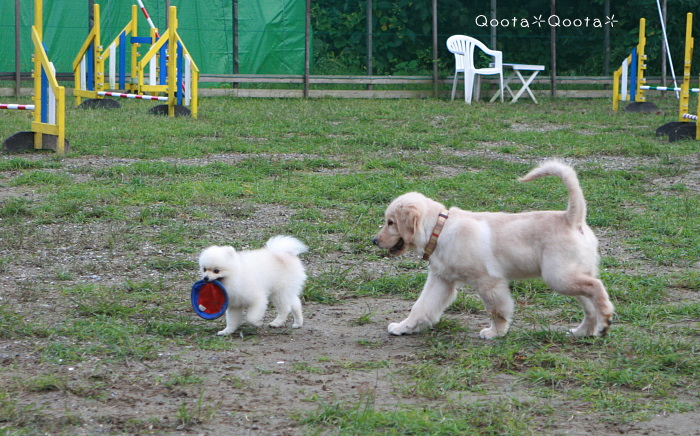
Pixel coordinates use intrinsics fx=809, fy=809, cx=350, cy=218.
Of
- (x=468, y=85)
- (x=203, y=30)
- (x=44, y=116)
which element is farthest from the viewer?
(x=203, y=30)

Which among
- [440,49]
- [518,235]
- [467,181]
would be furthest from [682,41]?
[518,235]

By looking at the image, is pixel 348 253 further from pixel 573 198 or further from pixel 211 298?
pixel 573 198

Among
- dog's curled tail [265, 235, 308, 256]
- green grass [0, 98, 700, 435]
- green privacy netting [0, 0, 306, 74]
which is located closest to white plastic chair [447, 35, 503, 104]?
green privacy netting [0, 0, 306, 74]

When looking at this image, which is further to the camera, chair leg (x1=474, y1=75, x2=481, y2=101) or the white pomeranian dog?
chair leg (x1=474, y1=75, x2=481, y2=101)

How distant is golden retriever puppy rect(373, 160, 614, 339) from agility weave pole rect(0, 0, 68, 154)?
5902mm

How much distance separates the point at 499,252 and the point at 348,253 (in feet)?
5.77

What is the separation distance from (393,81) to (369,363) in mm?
15055

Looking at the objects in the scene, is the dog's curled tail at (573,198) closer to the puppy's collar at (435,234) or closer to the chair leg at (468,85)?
the puppy's collar at (435,234)

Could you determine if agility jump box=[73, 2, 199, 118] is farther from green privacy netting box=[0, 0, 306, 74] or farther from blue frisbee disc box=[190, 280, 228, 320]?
blue frisbee disc box=[190, 280, 228, 320]

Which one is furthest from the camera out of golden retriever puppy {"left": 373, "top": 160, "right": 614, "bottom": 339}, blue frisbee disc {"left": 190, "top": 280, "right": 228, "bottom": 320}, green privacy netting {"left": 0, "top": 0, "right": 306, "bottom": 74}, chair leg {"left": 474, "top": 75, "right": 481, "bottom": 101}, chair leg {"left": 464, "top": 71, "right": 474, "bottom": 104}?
chair leg {"left": 474, "top": 75, "right": 481, "bottom": 101}

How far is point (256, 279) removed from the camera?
3.84m

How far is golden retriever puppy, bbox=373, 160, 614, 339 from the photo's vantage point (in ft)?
11.9

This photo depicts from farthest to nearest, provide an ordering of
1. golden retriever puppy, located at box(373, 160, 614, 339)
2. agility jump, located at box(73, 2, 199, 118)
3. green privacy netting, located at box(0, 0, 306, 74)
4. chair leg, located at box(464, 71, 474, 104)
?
chair leg, located at box(464, 71, 474, 104)
green privacy netting, located at box(0, 0, 306, 74)
agility jump, located at box(73, 2, 199, 118)
golden retriever puppy, located at box(373, 160, 614, 339)

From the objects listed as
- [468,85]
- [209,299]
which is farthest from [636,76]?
[209,299]
